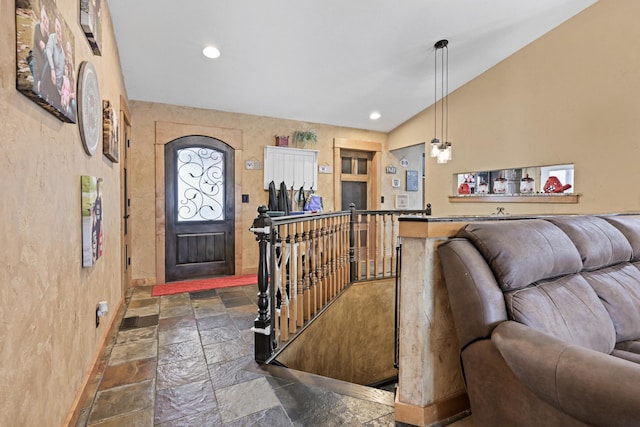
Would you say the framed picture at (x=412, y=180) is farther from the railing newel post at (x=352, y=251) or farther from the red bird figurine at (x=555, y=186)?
the railing newel post at (x=352, y=251)

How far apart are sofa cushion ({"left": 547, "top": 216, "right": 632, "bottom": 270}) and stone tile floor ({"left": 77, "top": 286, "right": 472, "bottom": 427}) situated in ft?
3.50

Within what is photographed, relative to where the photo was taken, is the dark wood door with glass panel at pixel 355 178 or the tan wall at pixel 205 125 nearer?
the tan wall at pixel 205 125

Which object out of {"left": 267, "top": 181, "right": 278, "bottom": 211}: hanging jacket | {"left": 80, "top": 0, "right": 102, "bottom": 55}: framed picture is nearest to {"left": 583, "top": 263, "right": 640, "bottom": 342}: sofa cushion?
{"left": 80, "top": 0, "right": 102, "bottom": 55}: framed picture

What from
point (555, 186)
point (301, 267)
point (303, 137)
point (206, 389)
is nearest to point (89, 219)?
point (206, 389)

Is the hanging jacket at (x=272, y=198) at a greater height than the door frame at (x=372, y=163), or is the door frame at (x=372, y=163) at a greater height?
the door frame at (x=372, y=163)

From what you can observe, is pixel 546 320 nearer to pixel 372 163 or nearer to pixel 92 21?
pixel 92 21

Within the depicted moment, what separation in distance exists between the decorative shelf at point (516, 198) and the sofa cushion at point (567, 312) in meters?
2.45

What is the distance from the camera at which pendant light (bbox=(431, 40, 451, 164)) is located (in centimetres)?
350

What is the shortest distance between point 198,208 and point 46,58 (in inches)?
132

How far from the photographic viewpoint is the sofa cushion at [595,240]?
1607 millimetres

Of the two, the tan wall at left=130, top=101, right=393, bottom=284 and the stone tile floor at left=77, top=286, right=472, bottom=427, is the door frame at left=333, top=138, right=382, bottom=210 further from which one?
the stone tile floor at left=77, top=286, right=472, bottom=427

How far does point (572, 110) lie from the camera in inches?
135

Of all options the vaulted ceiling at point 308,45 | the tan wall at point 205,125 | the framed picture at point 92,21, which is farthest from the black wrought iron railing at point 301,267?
the vaulted ceiling at point 308,45

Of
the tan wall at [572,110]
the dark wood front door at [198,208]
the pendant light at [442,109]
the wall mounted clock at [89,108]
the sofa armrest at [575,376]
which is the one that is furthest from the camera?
the dark wood front door at [198,208]
